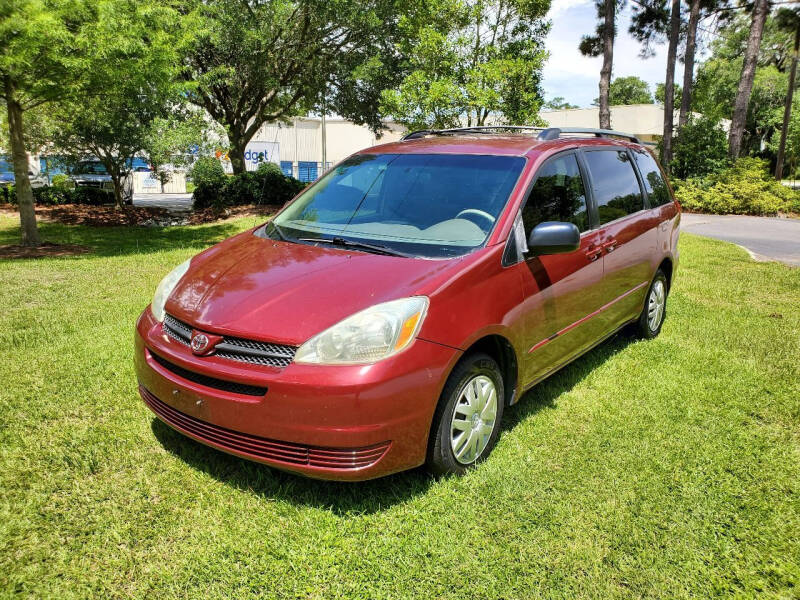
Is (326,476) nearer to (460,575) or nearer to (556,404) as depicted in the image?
(460,575)

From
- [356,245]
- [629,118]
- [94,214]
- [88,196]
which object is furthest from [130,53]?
[629,118]

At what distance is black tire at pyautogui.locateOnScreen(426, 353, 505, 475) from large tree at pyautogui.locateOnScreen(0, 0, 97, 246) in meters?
8.47

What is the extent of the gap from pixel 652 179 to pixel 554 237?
8.69 feet

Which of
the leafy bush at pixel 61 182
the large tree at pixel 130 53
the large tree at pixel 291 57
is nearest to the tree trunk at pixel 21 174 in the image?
the large tree at pixel 130 53

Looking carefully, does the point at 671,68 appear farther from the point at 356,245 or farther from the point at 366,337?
the point at 366,337

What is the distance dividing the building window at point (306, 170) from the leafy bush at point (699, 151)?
3461 cm

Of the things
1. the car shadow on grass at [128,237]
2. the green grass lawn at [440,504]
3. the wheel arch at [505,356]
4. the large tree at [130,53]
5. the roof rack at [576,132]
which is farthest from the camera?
the car shadow on grass at [128,237]

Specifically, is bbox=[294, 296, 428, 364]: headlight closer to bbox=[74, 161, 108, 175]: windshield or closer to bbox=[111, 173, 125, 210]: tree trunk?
bbox=[111, 173, 125, 210]: tree trunk

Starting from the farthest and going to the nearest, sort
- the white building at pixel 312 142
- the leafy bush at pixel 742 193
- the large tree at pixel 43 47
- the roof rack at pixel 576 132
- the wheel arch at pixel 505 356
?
the white building at pixel 312 142 → the leafy bush at pixel 742 193 → the large tree at pixel 43 47 → the roof rack at pixel 576 132 → the wheel arch at pixel 505 356

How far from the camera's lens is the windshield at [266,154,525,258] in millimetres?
3367

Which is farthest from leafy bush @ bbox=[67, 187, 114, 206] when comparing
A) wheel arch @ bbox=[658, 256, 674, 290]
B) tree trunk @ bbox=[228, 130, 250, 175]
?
wheel arch @ bbox=[658, 256, 674, 290]

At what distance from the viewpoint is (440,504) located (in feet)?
9.59

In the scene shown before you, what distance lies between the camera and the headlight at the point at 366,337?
2.59 m

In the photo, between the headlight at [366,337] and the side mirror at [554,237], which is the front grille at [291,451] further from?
the side mirror at [554,237]
